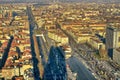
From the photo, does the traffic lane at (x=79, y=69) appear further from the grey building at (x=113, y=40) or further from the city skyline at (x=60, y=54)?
the grey building at (x=113, y=40)

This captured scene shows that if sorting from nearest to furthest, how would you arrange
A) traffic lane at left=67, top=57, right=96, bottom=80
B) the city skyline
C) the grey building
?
the city skyline, traffic lane at left=67, top=57, right=96, bottom=80, the grey building

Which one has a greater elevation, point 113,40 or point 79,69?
point 113,40

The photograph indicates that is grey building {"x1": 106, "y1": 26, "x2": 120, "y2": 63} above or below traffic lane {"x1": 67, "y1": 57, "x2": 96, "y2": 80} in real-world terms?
above

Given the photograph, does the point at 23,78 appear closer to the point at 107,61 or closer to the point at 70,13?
the point at 107,61

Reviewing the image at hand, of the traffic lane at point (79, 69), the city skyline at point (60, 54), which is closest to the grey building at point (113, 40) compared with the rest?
the city skyline at point (60, 54)

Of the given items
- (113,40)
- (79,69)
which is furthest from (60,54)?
(113,40)

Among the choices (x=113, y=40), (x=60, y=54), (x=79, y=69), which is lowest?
(x=79, y=69)

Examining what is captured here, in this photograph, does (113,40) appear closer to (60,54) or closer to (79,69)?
(60,54)

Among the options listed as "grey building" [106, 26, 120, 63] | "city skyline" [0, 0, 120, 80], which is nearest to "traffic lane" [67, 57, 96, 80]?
"city skyline" [0, 0, 120, 80]

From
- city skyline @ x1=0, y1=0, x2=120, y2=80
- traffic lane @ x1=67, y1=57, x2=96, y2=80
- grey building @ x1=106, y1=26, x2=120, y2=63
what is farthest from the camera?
grey building @ x1=106, y1=26, x2=120, y2=63

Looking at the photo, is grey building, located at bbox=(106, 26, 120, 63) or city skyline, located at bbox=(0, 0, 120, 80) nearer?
city skyline, located at bbox=(0, 0, 120, 80)

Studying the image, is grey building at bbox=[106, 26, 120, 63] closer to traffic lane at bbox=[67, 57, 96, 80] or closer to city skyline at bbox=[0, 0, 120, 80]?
city skyline at bbox=[0, 0, 120, 80]
